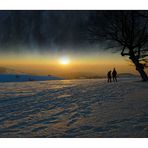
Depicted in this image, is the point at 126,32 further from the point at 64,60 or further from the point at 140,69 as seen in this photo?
the point at 64,60

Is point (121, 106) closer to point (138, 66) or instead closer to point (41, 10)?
point (138, 66)

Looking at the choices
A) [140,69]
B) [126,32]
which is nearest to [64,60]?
[140,69]

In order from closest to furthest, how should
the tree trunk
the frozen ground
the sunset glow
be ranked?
the frozen ground
the sunset glow
the tree trunk

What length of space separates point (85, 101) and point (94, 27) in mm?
1664

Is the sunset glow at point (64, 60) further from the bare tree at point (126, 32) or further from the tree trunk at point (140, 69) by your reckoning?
the tree trunk at point (140, 69)

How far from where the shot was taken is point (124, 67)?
4562mm

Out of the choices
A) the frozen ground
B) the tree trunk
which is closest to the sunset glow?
the frozen ground

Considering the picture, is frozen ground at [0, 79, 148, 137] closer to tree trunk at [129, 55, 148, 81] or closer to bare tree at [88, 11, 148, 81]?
tree trunk at [129, 55, 148, 81]

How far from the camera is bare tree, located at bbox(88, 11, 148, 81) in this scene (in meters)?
4.81

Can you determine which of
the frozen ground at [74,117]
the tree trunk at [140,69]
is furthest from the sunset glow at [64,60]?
the tree trunk at [140,69]

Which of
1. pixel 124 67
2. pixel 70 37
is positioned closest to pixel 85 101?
pixel 124 67

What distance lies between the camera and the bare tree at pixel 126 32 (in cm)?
481

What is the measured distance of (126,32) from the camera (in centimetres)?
619
